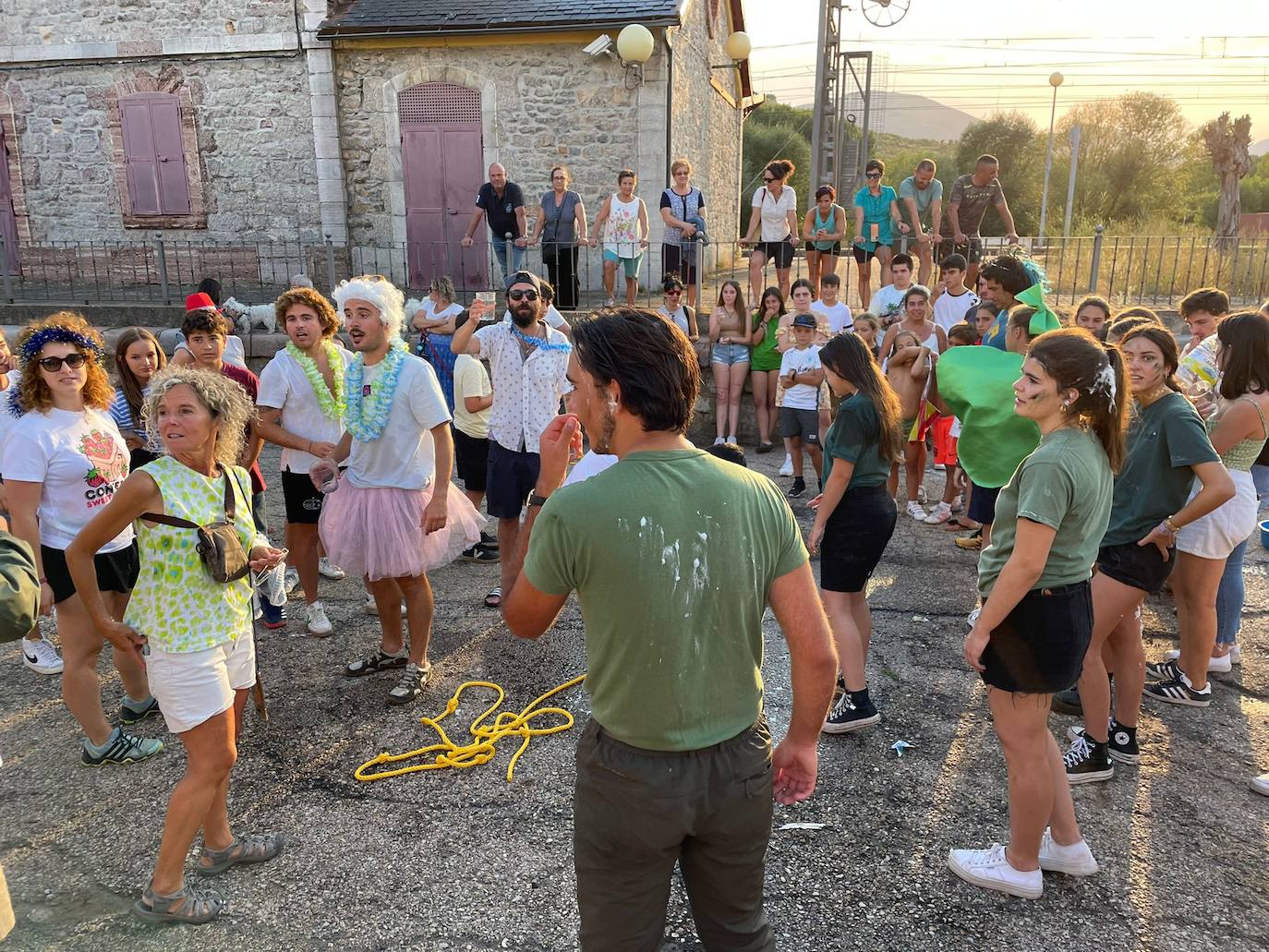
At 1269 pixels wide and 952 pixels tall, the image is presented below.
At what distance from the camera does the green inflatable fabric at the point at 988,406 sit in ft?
13.5

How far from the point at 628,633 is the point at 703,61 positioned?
17.5 m

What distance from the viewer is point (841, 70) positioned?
2094 centimetres

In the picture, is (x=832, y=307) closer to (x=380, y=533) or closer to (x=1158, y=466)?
(x=1158, y=466)

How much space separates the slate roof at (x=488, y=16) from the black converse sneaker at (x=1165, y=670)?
10.7 meters

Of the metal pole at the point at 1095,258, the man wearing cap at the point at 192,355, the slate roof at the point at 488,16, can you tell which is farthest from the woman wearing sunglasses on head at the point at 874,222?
the man wearing cap at the point at 192,355

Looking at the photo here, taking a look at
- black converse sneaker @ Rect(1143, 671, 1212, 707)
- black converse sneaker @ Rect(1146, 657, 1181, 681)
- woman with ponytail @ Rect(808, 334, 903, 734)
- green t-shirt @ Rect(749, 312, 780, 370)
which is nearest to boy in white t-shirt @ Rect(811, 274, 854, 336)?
green t-shirt @ Rect(749, 312, 780, 370)

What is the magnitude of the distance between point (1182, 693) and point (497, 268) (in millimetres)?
10657

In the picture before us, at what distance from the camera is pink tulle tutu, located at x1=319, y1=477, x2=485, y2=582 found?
408 cm

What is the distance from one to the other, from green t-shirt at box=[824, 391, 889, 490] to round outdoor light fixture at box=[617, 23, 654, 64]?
32.0ft

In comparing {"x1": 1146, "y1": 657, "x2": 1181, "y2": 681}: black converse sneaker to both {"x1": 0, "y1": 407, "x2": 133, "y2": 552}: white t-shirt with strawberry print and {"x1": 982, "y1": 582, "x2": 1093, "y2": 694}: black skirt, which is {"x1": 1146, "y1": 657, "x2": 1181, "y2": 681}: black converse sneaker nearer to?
{"x1": 982, "y1": 582, "x2": 1093, "y2": 694}: black skirt

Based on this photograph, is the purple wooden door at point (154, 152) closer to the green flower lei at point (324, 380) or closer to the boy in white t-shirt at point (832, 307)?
the boy in white t-shirt at point (832, 307)

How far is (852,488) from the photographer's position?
146 inches

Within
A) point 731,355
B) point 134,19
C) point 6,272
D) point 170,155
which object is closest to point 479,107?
point 170,155

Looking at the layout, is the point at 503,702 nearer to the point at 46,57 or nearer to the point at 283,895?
the point at 283,895
